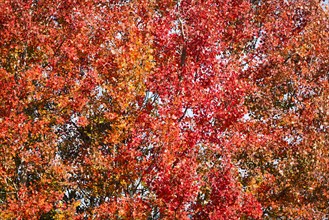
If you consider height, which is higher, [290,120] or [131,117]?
[290,120]

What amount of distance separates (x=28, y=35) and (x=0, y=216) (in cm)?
981

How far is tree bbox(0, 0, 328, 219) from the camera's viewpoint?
2528 cm

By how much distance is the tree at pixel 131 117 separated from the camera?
2528 centimetres

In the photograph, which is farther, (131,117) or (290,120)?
(290,120)

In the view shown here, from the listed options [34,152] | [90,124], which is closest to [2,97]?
[34,152]

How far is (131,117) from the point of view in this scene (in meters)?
26.6

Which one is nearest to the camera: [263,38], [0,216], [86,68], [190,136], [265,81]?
[0,216]

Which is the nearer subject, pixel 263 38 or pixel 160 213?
pixel 160 213

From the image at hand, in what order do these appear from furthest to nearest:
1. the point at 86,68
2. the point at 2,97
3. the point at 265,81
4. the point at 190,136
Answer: the point at 265,81, the point at 86,68, the point at 190,136, the point at 2,97

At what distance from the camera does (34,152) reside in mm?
26062

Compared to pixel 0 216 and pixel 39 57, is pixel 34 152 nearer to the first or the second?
pixel 0 216

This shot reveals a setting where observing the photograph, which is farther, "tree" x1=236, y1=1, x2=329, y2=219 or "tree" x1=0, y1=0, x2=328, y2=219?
"tree" x1=236, y1=1, x2=329, y2=219

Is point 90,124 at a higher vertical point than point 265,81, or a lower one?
lower

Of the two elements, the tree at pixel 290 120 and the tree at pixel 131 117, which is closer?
the tree at pixel 131 117
